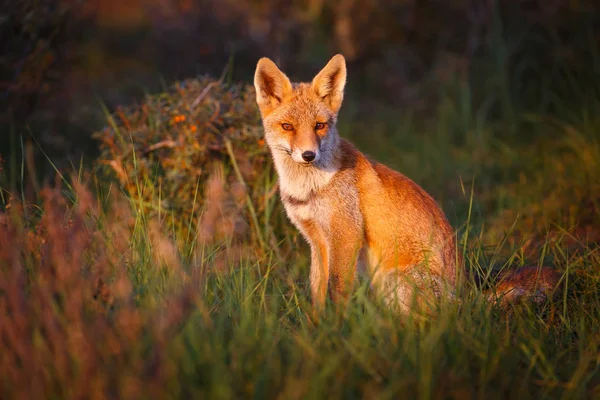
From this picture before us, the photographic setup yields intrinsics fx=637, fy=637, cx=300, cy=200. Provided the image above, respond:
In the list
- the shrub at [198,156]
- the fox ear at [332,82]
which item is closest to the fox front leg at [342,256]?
the shrub at [198,156]

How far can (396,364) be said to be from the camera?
3174 mm

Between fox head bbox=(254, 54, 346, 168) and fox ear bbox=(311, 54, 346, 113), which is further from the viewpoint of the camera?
fox ear bbox=(311, 54, 346, 113)

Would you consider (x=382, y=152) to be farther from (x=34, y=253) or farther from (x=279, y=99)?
(x=34, y=253)

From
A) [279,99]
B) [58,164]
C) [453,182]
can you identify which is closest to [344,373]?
[279,99]

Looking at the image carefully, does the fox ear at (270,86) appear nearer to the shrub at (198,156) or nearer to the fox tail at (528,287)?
the shrub at (198,156)

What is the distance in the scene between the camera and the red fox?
4.80 meters

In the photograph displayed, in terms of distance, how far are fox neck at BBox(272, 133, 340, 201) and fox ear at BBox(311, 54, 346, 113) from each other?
341 millimetres

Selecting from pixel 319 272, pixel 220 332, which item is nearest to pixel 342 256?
pixel 319 272

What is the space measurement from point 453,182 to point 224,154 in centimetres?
343

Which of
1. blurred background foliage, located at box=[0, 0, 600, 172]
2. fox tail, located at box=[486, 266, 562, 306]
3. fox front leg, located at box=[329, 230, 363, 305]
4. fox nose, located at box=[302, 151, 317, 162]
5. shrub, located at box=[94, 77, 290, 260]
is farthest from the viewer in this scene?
blurred background foliage, located at box=[0, 0, 600, 172]

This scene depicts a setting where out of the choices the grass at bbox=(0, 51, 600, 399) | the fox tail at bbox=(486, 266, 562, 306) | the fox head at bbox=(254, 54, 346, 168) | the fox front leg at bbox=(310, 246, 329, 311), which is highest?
the fox head at bbox=(254, 54, 346, 168)

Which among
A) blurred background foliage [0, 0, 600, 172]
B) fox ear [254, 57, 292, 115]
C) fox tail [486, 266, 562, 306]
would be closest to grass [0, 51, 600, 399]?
fox tail [486, 266, 562, 306]

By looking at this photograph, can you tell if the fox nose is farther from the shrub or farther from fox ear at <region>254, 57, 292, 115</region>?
the shrub

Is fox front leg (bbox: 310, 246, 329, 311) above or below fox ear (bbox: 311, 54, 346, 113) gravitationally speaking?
below
